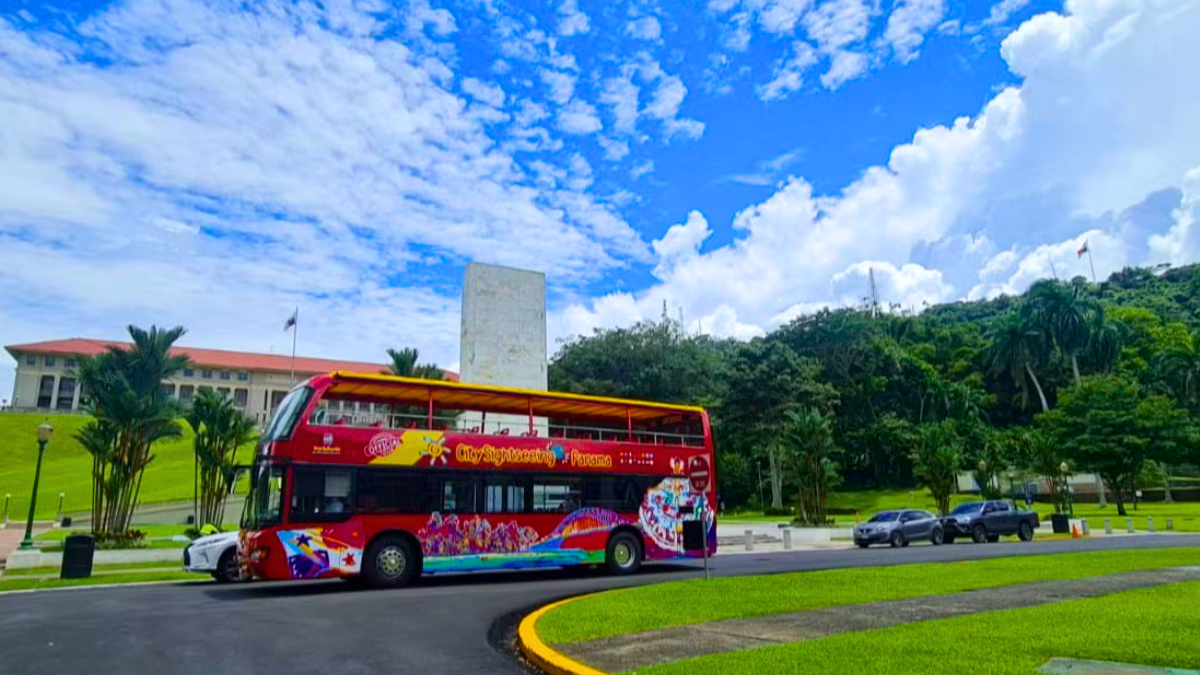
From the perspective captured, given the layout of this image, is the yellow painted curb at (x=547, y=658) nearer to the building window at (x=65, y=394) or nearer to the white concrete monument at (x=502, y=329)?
the white concrete monument at (x=502, y=329)

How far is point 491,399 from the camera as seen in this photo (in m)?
18.3

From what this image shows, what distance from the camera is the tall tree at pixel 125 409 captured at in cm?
2881

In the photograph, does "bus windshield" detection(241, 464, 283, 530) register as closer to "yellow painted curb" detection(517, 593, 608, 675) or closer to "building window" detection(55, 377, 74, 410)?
"yellow painted curb" detection(517, 593, 608, 675)

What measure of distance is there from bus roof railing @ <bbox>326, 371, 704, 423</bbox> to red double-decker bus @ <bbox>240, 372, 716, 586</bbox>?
0.05 m

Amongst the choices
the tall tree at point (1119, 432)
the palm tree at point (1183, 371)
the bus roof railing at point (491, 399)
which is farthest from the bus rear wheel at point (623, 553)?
the palm tree at point (1183, 371)

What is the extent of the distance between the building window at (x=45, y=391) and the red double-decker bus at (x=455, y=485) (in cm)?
11439

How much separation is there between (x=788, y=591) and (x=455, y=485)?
7369mm

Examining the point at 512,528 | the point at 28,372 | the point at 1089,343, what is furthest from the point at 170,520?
the point at 1089,343

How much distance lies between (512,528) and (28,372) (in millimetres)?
119241

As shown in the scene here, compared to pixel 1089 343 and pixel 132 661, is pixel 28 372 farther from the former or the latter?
pixel 1089 343

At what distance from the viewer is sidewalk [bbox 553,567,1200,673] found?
7453mm

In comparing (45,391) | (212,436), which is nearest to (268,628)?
(212,436)

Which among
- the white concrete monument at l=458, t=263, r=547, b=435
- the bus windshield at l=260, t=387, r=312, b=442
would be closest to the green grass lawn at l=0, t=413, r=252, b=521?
the white concrete monument at l=458, t=263, r=547, b=435

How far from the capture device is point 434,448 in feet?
52.5
